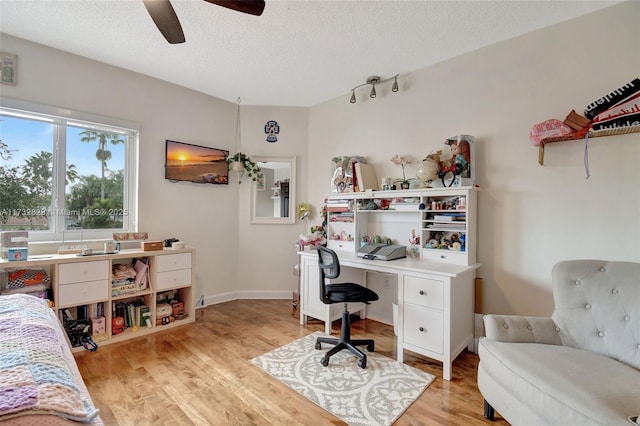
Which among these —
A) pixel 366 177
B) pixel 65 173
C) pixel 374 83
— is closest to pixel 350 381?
pixel 366 177

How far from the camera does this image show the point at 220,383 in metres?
2.05

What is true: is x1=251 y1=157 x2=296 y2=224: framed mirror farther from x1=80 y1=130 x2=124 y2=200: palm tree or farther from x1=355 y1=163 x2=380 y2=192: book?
x1=80 y1=130 x2=124 y2=200: palm tree

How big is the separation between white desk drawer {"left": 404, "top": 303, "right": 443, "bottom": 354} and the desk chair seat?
12.3 inches

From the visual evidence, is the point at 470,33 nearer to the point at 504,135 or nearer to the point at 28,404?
the point at 504,135

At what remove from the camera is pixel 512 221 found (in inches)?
97.0

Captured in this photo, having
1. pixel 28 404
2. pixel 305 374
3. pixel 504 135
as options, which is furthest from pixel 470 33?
pixel 28 404

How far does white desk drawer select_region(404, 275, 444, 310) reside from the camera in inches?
86.4

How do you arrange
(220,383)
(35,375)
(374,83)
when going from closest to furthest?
(35,375) → (220,383) → (374,83)

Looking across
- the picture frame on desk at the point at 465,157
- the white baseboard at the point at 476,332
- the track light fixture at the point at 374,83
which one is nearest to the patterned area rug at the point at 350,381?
the white baseboard at the point at 476,332

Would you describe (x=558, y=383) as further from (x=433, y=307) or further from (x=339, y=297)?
(x=339, y=297)

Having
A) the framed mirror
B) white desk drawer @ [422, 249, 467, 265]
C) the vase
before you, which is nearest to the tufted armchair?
white desk drawer @ [422, 249, 467, 265]

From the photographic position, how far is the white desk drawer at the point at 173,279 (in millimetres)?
2973

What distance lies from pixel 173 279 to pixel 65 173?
145 centimetres

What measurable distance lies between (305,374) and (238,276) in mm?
2190
